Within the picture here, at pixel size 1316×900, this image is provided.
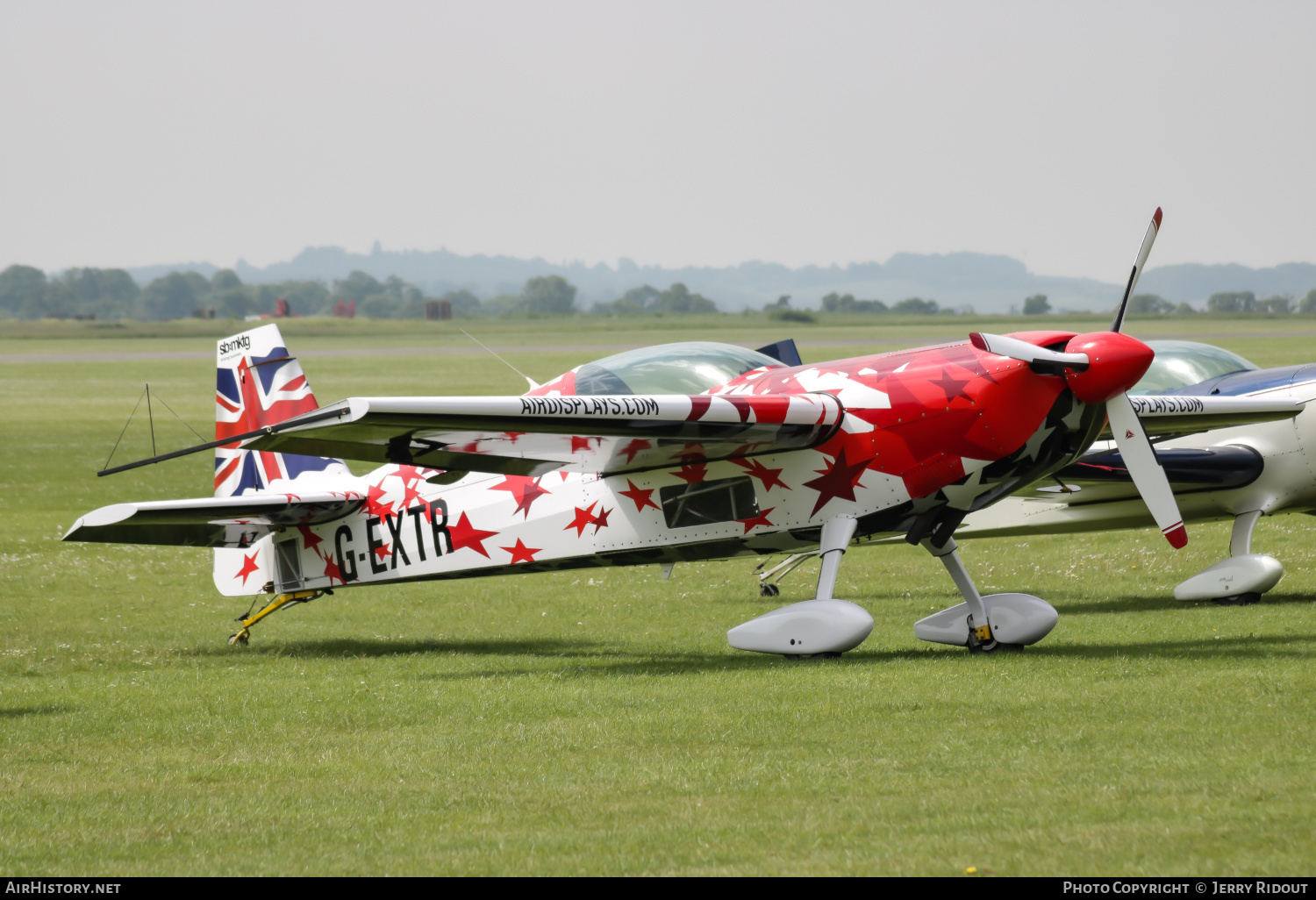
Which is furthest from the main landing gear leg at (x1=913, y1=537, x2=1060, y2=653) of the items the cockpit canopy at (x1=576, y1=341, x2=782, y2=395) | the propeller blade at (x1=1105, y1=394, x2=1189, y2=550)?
the cockpit canopy at (x1=576, y1=341, x2=782, y2=395)

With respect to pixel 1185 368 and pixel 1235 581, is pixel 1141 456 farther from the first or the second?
pixel 1185 368

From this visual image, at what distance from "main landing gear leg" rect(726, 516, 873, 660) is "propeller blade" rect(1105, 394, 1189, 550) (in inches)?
84.6

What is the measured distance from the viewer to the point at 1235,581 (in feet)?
44.4

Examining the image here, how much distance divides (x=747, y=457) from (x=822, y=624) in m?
1.54

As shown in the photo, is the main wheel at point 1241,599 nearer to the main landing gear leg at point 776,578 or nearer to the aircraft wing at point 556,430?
the main landing gear leg at point 776,578

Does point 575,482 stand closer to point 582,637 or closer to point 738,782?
point 582,637

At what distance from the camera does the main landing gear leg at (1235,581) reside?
A: 13445 millimetres

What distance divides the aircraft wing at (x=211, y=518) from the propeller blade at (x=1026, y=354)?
6830mm

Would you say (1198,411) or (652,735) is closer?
(652,735)
